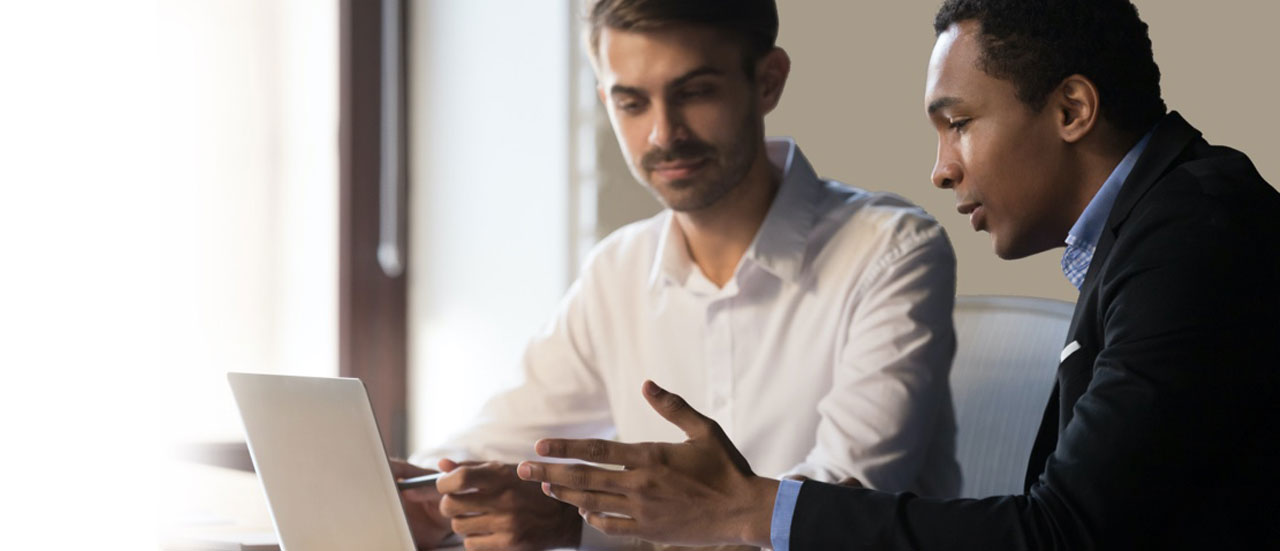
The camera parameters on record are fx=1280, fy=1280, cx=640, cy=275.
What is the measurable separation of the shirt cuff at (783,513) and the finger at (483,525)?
0.43m

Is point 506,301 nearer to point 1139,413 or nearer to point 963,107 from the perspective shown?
point 963,107

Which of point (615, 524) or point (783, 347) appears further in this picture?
point (783, 347)

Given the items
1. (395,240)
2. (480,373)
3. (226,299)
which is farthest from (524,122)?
(226,299)

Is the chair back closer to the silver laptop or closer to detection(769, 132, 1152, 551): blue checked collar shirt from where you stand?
detection(769, 132, 1152, 551): blue checked collar shirt

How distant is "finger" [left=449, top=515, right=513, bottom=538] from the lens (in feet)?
4.48

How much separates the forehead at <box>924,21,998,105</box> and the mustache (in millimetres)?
647

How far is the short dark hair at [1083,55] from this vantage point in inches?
43.2

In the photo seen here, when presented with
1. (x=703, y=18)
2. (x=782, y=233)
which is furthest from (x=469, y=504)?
(x=703, y=18)

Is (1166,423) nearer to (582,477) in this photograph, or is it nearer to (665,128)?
(582,477)

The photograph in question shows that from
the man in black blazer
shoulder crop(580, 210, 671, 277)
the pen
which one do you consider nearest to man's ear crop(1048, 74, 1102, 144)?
the man in black blazer

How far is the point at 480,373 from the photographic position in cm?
293

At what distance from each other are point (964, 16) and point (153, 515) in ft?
4.34

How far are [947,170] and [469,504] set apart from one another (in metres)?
0.61

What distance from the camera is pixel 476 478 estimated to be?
138 centimetres
